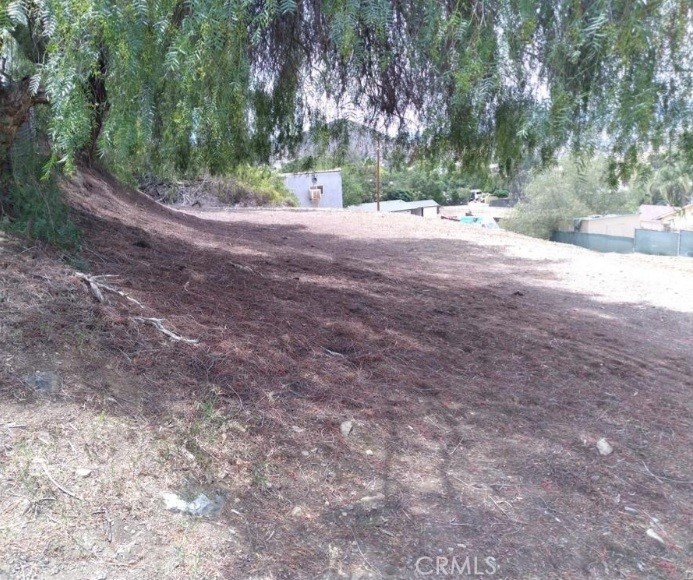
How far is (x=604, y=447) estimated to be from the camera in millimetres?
4555

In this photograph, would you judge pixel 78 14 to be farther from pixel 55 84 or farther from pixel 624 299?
pixel 624 299

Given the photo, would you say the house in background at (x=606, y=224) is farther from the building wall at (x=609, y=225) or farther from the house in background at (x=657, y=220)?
the house in background at (x=657, y=220)

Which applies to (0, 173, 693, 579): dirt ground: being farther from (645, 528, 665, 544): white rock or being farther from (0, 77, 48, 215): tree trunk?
(0, 77, 48, 215): tree trunk

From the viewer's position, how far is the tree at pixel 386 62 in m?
3.77

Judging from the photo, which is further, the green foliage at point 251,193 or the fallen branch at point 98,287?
the green foliage at point 251,193

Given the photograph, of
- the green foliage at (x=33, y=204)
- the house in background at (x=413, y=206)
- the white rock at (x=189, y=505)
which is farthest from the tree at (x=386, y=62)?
the house in background at (x=413, y=206)

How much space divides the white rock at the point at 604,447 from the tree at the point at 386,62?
198 cm

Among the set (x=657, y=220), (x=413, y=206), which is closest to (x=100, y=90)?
(x=657, y=220)

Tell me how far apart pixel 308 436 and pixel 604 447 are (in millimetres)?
2035

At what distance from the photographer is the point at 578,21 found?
4.06 metres

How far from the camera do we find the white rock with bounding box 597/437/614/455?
4496 mm

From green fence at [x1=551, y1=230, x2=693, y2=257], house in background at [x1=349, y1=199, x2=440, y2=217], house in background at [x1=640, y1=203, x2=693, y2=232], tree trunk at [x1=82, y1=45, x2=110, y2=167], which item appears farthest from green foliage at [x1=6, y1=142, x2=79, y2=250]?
house in background at [x1=349, y1=199, x2=440, y2=217]

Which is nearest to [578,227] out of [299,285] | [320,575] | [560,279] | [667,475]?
[560,279]

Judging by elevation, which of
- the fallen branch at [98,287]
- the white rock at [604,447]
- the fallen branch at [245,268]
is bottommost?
the white rock at [604,447]
